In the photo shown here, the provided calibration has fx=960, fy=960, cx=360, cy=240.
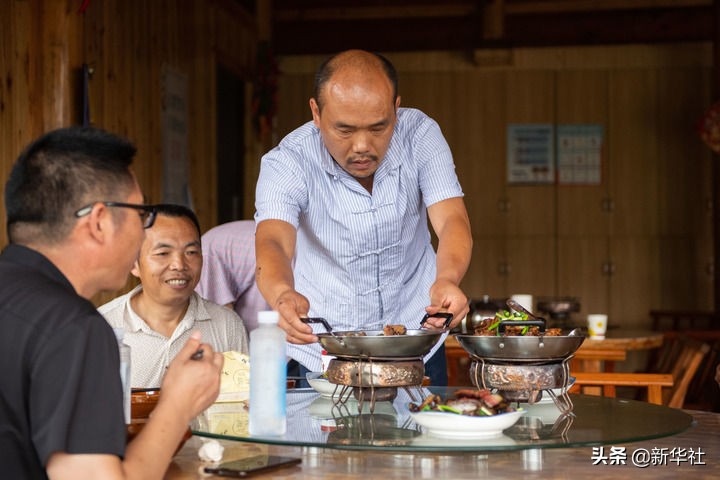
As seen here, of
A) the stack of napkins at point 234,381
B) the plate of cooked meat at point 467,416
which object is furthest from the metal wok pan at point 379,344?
the stack of napkins at point 234,381

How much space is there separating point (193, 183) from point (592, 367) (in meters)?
2.63

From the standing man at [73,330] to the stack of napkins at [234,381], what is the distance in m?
0.57

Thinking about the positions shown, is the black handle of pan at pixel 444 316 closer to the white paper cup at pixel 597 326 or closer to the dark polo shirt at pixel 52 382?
the dark polo shirt at pixel 52 382

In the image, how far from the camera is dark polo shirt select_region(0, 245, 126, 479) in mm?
1279

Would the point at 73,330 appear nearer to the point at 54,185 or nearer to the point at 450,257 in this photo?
the point at 54,185

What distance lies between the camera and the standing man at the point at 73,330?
129cm

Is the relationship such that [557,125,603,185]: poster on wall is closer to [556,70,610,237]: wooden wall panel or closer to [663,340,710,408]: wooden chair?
[556,70,610,237]: wooden wall panel

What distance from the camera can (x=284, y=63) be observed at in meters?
8.02

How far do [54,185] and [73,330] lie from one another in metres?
0.23

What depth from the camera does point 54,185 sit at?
1.39m

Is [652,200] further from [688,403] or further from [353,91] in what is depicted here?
[353,91]

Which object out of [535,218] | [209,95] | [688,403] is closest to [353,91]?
[688,403]

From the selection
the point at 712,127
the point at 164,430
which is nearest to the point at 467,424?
the point at 164,430

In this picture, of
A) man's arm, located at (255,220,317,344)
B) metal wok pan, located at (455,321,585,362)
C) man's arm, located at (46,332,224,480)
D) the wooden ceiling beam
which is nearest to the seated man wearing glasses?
man's arm, located at (255,220,317,344)
